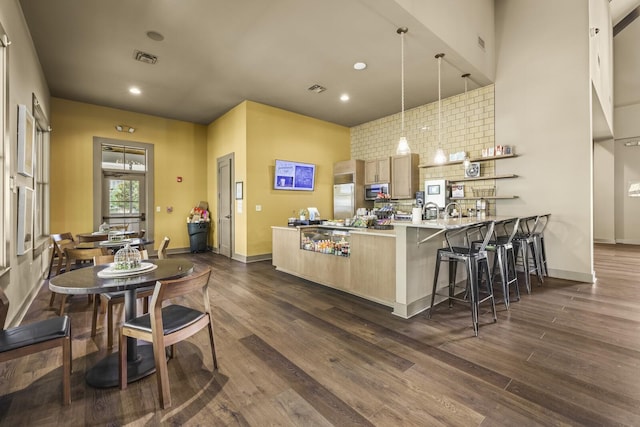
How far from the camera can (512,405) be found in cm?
179

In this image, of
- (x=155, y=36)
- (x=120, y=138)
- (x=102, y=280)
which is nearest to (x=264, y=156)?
(x=155, y=36)

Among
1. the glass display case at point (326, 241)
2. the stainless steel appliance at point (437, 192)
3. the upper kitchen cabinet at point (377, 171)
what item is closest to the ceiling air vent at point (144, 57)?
the glass display case at point (326, 241)

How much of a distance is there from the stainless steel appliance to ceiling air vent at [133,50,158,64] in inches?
217

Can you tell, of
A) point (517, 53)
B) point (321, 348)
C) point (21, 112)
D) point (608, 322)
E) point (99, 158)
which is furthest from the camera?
point (99, 158)

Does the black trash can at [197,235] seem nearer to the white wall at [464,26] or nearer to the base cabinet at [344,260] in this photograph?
the base cabinet at [344,260]

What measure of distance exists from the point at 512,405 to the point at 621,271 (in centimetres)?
537

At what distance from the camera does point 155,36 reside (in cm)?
394

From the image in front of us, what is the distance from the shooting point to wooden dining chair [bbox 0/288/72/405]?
5.33 feet

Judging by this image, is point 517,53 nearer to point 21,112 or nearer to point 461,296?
point 461,296

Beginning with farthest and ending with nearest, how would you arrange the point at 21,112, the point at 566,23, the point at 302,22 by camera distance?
the point at 566,23 → the point at 302,22 → the point at 21,112

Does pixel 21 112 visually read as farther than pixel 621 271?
No

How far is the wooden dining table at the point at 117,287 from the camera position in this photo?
1.82 metres

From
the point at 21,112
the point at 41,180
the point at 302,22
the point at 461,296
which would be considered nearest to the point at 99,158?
the point at 41,180

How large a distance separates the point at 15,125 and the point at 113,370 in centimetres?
291
